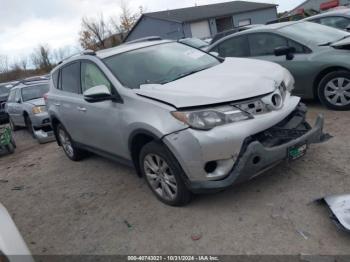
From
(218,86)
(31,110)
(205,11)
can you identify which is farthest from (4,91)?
(205,11)

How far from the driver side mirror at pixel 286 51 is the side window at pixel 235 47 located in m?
0.99

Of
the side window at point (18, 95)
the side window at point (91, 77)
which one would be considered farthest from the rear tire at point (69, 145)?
the side window at point (18, 95)

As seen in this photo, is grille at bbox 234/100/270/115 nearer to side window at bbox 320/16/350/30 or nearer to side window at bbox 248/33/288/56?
side window at bbox 248/33/288/56

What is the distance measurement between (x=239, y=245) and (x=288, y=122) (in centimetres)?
151

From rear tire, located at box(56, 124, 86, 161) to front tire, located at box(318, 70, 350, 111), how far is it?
4.10 metres

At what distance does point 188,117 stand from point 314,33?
4.26m

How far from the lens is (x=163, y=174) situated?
4.06 metres

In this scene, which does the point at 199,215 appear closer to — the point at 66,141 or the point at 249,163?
the point at 249,163

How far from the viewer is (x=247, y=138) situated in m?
3.57

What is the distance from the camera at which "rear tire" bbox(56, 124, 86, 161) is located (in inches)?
250

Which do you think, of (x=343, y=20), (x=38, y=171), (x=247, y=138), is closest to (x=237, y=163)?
(x=247, y=138)

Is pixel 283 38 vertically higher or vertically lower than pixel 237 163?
higher

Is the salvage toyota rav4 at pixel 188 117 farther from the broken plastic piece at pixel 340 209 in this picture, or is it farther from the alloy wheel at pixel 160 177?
the broken plastic piece at pixel 340 209

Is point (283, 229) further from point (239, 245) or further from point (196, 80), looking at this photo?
point (196, 80)
